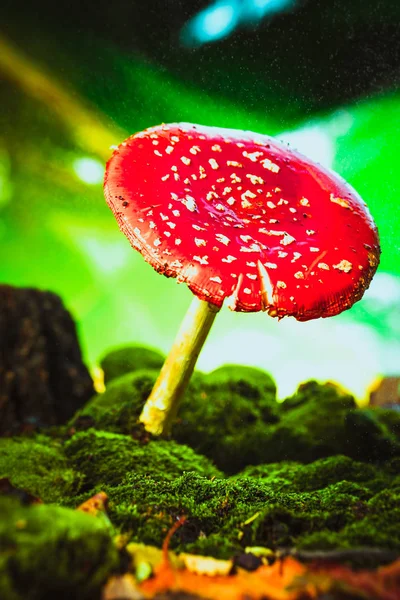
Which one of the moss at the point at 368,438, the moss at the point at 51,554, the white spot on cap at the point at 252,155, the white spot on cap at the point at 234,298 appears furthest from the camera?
the moss at the point at 368,438

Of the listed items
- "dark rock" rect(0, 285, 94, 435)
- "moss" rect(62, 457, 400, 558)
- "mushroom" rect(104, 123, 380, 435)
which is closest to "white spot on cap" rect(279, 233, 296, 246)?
"mushroom" rect(104, 123, 380, 435)

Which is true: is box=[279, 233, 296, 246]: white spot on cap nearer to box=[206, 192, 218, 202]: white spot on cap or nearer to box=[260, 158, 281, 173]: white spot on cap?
box=[206, 192, 218, 202]: white spot on cap

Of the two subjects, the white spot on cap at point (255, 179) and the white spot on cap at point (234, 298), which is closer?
the white spot on cap at point (234, 298)

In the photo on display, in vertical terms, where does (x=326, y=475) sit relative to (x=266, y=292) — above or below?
below

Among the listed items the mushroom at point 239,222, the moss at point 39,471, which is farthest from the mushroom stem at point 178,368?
the moss at point 39,471

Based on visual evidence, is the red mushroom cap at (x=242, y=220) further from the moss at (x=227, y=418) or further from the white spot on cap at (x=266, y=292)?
the moss at (x=227, y=418)

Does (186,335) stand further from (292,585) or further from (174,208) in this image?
(292,585)

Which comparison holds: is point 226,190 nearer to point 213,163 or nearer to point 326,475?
point 213,163

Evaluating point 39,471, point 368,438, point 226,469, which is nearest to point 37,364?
point 39,471
